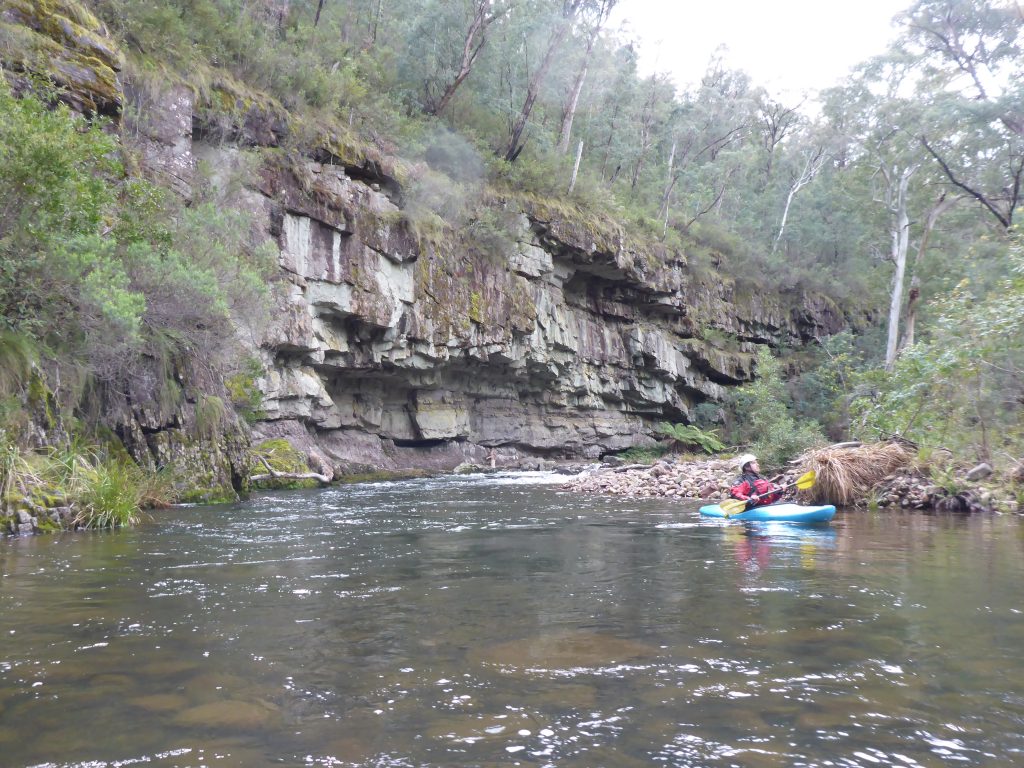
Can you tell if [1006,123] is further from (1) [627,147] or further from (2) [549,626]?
(2) [549,626]

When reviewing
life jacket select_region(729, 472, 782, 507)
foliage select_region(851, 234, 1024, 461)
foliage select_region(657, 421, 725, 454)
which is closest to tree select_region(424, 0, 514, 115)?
foliage select_region(657, 421, 725, 454)

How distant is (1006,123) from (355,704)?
23657 mm

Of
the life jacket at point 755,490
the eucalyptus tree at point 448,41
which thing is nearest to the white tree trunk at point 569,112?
the eucalyptus tree at point 448,41

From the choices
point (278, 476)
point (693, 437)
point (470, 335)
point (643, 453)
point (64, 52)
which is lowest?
point (643, 453)

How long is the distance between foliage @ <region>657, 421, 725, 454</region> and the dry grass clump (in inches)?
627

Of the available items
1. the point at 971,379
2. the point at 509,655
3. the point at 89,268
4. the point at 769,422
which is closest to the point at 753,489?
the point at 971,379

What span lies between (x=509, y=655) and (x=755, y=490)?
788cm

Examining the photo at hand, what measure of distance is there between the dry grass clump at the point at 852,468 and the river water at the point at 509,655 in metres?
4.61

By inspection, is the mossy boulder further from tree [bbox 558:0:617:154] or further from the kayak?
tree [bbox 558:0:617:154]

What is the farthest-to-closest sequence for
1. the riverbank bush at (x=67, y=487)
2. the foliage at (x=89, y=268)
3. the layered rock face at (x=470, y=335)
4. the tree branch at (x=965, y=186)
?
the tree branch at (x=965, y=186) → the layered rock face at (x=470, y=335) → the foliage at (x=89, y=268) → the riverbank bush at (x=67, y=487)

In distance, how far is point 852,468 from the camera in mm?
11438

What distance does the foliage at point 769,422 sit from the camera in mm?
17578

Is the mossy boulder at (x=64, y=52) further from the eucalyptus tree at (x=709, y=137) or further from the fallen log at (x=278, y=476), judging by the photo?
the eucalyptus tree at (x=709, y=137)

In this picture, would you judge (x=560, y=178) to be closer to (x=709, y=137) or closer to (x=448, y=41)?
(x=448, y=41)
